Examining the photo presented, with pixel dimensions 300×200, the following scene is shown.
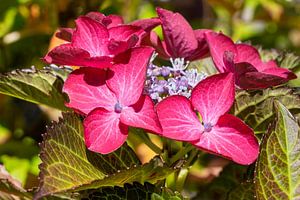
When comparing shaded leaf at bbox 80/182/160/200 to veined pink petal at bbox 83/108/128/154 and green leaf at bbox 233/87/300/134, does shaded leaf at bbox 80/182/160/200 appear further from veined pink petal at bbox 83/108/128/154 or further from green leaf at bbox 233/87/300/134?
green leaf at bbox 233/87/300/134

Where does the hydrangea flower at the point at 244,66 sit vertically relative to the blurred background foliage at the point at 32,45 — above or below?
above

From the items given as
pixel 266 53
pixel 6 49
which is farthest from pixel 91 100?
pixel 6 49

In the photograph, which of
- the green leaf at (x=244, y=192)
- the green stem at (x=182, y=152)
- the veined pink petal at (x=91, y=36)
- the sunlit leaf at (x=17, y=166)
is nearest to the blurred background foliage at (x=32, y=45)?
the sunlit leaf at (x=17, y=166)

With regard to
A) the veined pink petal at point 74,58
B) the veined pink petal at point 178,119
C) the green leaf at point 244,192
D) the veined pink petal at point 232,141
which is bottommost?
the green leaf at point 244,192

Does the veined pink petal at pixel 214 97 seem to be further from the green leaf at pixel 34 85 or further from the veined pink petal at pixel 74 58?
the green leaf at pixel 34 85

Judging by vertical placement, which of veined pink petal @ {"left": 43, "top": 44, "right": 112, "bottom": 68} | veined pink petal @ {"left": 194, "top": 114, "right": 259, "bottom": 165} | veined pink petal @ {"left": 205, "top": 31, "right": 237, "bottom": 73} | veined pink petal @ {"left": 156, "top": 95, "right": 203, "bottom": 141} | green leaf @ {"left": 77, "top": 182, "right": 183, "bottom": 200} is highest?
veined pink petal @ {"left": 43, "top": 44, "right": 112, "bottom": 68}

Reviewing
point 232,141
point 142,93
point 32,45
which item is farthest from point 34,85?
point 32,45

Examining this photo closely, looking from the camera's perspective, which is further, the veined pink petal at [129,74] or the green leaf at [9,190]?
the green leaf at [9,190]

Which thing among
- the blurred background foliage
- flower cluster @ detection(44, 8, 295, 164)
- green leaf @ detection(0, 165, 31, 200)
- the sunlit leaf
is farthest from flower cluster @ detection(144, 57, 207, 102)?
the sunlit leaf
